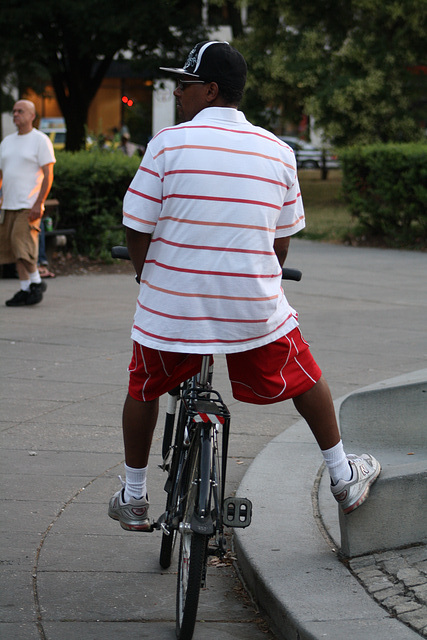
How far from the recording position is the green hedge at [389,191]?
15.3m

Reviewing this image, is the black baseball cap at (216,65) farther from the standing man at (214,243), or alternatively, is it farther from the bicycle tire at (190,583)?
the bicycle tire at (190,583)

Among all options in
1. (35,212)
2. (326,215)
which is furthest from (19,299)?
(326,215)

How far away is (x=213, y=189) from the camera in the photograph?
2.96 metres

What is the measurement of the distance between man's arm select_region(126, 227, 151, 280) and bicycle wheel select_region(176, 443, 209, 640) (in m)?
0.63

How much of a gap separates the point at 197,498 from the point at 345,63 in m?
21.2

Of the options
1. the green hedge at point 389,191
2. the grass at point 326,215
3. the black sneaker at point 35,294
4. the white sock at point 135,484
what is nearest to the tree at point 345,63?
the grass at point 326,215

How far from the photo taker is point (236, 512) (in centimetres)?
315

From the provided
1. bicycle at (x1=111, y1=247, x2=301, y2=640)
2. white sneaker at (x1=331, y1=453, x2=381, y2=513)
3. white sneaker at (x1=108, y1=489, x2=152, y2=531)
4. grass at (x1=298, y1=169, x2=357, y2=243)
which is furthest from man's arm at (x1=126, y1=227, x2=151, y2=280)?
grass at (x1=298, y1=169, x2=357, y2=243)

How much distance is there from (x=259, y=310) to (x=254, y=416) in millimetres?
Result: 2856

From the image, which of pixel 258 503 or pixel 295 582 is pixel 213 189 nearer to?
pixel 295 582

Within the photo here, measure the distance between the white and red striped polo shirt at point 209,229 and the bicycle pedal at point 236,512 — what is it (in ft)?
1.63

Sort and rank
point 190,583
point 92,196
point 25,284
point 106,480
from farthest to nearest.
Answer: point 92,196 < point 25,284 < point 106,480 < point 190,583

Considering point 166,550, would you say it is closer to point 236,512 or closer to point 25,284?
point 236,512

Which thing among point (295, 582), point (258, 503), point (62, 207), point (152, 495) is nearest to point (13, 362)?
point (152, 495)
